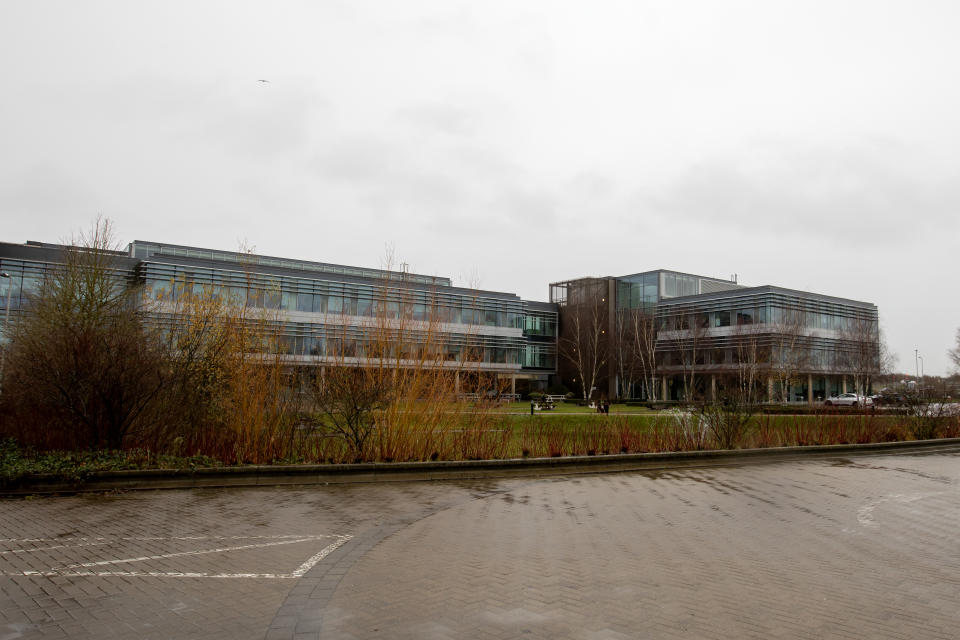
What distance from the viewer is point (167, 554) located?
6906 mm

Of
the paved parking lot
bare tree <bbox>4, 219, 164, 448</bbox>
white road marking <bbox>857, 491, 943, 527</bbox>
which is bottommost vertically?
the paved parking lot

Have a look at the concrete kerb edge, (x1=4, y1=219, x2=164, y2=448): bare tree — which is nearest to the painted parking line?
the concrete kerb edge

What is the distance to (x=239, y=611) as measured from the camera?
5188 mm

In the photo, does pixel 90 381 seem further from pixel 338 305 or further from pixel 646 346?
pixel 646 346

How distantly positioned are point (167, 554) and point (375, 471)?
5405 millimetres

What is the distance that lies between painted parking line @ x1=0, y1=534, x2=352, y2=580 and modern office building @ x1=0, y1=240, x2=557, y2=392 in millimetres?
6131

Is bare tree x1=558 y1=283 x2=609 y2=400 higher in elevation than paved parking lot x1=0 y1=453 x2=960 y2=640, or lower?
higher

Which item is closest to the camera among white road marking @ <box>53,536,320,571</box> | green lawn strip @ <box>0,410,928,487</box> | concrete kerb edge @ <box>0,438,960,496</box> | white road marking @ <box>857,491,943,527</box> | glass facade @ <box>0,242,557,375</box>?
white road marking @ <box>53,536,320,571</box>

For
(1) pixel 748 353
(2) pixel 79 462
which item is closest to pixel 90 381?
(2) pixel 79 462

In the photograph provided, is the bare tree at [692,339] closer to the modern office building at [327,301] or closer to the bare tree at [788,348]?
the bare tree at [788,348]

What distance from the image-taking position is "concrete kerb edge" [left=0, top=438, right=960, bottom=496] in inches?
420

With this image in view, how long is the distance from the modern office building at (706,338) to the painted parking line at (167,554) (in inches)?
Answer: 1842

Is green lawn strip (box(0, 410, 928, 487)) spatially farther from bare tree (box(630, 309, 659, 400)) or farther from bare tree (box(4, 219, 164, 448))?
bare tree (box(630, 309, 659, 400))

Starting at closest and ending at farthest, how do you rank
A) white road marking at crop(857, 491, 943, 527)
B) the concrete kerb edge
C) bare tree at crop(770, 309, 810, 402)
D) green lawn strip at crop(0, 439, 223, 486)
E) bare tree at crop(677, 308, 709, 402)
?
1. white road marking at crop(857, 491, 943, 527)
2. green lawn strip at crop(0, 439, 223, 486)
3. the concrete kerb edge
4. bare tree at crop(770, 309, 810, 402)
5. bare tree at crop(677, 308, 709, 402)
